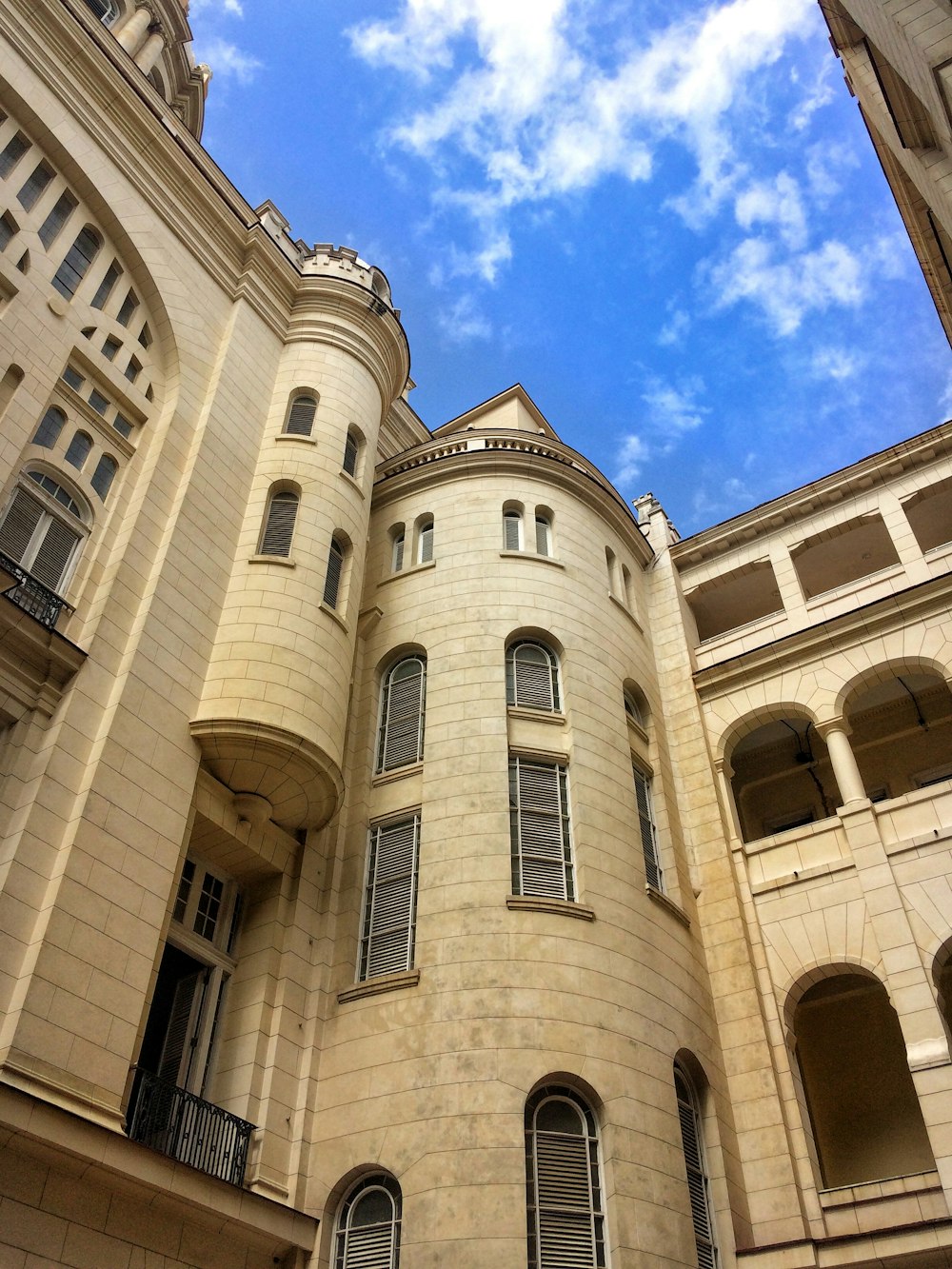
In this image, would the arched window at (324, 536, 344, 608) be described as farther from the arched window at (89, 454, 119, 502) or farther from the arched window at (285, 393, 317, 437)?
the arched window at (89, 454, 119, 502)

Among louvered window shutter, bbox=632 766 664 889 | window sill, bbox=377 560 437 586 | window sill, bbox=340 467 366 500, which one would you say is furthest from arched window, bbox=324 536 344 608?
louvered window shutter, bbox=632 766 664 889

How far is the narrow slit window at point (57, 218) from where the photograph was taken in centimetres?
1922

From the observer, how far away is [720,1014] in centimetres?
1883

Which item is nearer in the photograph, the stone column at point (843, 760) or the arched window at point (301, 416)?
the stone column at point (843, 760)

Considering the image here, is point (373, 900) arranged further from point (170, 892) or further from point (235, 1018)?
point (170, 892)

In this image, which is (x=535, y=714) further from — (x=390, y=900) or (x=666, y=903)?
(x=390, y=900)

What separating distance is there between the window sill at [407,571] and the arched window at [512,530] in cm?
171

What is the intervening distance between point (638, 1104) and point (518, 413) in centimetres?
2107

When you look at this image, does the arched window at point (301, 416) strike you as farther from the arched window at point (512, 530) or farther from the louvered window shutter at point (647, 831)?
the louvered window shutter at point (647, 831)

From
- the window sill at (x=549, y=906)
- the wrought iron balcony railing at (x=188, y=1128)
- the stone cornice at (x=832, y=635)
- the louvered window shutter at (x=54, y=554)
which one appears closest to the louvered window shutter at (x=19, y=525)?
the louvered window shutter at (x=54, y=554)

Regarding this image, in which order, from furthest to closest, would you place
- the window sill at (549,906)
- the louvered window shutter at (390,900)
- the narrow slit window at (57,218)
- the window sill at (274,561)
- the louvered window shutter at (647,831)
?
the louvered window shutter at (647,831) → the narrow slit window at (57,218) → the window sill at (274,561) → the louvered window shutter at (390,900) → the window sill at (549,906)

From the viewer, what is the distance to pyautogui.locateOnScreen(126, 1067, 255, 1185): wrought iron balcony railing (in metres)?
13.4

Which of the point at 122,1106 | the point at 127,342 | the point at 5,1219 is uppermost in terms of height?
the point at 127,342

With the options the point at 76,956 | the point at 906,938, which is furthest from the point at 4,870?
the point at 906,938
